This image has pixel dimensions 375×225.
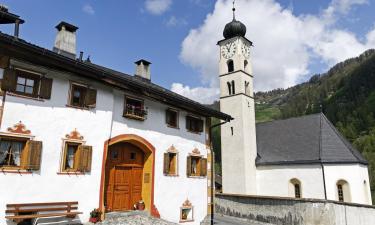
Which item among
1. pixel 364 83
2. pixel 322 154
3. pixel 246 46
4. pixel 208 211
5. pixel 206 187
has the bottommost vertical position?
pixel 208 211

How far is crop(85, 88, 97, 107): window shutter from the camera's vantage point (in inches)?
486

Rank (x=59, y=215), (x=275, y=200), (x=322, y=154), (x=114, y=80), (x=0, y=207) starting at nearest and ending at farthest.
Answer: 1. (x=0, y=207)
2. (x=59, y=215)
3. (x=114, y=80)
4. (x=275, y=200)
5. (x=322, y=154)

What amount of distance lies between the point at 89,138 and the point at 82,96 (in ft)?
5.48

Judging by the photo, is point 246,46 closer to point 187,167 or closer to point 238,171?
point 238,171

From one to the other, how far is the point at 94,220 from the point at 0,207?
331 centimetres

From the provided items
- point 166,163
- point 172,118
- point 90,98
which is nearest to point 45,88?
point 90,98

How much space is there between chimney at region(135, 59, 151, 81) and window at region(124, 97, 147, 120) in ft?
20.3

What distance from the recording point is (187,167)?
17.1 m

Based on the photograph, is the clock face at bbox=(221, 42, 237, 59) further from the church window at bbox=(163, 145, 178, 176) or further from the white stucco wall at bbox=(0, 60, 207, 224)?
the church window at bbox=(163, 145, 178, 176)

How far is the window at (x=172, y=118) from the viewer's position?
16406mm

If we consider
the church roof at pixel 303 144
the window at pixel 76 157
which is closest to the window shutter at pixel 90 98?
the window at pixel 76 157

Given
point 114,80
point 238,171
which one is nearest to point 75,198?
point 114,80

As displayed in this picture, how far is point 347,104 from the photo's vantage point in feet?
365

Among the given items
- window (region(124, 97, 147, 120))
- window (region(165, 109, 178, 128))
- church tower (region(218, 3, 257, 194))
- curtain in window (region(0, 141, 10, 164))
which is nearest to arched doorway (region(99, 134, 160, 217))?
window (region(124, 97, 147, 120))
